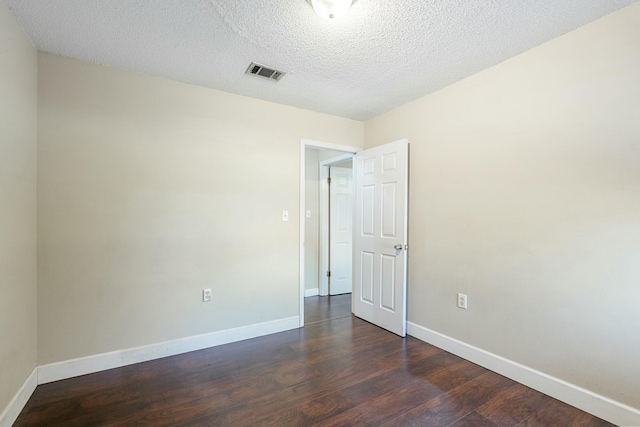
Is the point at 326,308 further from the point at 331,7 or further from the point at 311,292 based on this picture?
the point at 331,7

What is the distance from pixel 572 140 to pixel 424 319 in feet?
6.26

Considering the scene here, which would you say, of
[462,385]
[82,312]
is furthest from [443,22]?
[82,312]

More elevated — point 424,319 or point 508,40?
point 508,40

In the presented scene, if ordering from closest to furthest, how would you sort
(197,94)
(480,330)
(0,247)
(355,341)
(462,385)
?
(0,247)
(462,385)
(480,330)
(197,94)
(355,341)

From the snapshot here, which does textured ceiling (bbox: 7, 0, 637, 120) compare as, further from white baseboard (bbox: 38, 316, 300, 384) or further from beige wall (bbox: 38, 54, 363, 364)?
white baseboard (bbox: 38, 316, 300, 384)

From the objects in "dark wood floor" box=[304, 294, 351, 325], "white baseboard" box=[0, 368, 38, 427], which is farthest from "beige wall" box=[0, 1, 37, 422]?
"dark wood floor" box=[304, 294, 351, 325]

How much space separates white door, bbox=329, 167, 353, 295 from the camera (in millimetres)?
4402

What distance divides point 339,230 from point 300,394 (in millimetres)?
2733

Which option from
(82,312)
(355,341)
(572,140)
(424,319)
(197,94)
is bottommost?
(355,341)

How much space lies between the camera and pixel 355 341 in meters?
2.76

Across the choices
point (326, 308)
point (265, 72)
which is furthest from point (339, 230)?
point (265, 72)

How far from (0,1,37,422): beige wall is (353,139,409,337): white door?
287 centimetres

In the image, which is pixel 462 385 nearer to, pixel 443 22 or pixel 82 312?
pixel 443 22

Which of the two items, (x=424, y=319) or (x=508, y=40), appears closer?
(x=508, y=40)
